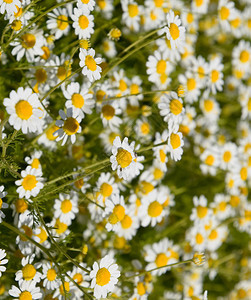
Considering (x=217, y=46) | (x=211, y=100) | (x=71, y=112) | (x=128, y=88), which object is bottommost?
(x=71, y=112)

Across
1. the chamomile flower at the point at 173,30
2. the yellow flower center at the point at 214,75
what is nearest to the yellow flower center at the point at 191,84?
the yellow flower center at the point at 214,75

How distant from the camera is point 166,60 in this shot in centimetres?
181

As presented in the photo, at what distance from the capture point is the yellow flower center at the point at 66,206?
4.98ft

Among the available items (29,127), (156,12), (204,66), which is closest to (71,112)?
(29,127)

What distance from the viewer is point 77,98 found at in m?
1.46

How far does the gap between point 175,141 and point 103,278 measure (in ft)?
1.93

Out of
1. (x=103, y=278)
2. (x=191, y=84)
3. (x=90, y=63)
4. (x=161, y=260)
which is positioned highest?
(x=191, y=84)

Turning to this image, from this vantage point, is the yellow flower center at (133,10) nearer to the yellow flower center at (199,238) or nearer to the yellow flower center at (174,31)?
the yellow flower center at (174,31)

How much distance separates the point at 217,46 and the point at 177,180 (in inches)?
36.4

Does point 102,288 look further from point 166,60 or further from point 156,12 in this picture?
point 156,12

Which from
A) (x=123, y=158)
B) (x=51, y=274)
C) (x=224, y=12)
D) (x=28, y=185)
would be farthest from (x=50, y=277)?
(x=224, y=12)

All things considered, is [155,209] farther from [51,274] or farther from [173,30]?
[173,30]

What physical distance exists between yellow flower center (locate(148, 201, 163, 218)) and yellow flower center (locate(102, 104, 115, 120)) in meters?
0.47

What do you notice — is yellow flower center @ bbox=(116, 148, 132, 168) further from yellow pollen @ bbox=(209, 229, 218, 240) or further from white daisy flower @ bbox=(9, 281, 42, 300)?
yellow pollen @ bbox=(209, 229, 218, 240)
